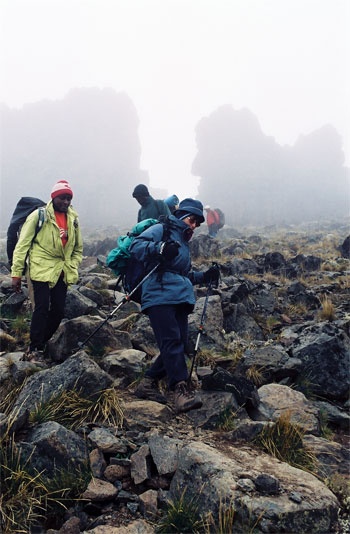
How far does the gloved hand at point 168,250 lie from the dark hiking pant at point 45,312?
2.28 m

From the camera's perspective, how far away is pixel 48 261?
565 cm

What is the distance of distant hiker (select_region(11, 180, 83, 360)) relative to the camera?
549 centimetres

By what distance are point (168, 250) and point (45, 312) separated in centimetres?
249

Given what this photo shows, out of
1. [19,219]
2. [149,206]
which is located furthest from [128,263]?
[149,206]

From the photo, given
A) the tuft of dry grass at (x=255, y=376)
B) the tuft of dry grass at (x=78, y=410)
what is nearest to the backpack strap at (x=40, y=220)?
the tuft of dry grass at (x=78, y=410)

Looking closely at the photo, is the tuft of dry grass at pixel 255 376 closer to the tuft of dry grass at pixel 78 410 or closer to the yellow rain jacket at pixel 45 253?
the tuft of dry grass at pixel 78 410

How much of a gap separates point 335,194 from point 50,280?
108118 millimetres

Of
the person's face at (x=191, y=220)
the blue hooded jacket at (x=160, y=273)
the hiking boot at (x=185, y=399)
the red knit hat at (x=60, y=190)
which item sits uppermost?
the red knit hat at (x=60, y=190)

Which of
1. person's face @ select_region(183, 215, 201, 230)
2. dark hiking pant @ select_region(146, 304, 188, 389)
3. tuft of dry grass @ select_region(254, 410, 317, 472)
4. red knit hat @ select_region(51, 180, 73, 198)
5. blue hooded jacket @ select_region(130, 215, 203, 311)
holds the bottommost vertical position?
tuft of dry grass @ select_region(254, 410, 317, 472)

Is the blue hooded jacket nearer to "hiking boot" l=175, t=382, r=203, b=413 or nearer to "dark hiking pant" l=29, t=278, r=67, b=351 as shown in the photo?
"hiking boot" l=175, t=382, r=203, b=413

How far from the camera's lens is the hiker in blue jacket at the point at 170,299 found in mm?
4434

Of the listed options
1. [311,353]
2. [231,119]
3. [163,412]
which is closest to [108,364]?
[163,412]

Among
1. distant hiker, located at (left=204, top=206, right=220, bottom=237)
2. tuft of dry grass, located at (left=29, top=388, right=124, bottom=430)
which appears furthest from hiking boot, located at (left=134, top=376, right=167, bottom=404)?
distant hiker, located at (left=204, top=206, right=220, bottom=237)

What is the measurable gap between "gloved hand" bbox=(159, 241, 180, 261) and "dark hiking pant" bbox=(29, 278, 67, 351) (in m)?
2.28
